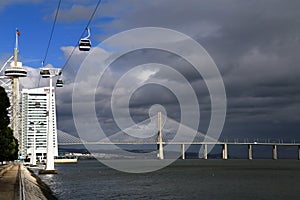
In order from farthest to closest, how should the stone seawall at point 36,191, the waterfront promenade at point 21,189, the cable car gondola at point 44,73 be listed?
the cable car gondola at point 44,73
the stone seawall at point 36,191
the waterfront promenade at point 21,189

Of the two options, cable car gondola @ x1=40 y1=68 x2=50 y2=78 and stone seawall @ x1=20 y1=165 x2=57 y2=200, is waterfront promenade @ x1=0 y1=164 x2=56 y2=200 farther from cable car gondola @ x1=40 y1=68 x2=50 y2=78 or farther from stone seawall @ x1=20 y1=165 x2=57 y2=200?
cable car gondola @ x1=40 y1=68 x2=50 y2=78

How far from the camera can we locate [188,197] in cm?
5319

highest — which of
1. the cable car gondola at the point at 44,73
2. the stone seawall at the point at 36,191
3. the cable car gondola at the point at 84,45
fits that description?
the cable car gondola at the point at 44,73

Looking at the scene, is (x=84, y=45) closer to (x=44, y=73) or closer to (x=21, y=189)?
(x=21, y=189)

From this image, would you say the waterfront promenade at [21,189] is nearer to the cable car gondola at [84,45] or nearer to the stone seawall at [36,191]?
the stone seawall at [36,191]

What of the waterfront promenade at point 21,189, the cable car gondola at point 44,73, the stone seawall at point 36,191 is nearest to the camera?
the waterfront promenade at point 21,189

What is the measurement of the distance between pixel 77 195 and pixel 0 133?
63.1 feet

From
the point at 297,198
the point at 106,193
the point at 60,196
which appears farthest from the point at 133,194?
the point at 297,198

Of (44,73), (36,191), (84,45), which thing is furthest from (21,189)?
(44,73)

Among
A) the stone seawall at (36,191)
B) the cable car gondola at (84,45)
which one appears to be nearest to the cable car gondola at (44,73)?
the stone seawall at (36,191)

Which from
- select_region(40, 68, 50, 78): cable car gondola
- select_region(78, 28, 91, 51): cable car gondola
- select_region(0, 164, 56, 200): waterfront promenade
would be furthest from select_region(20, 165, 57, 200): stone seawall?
select_region(40, 68, 50, 78): cable car gondola

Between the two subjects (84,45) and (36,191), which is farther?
(36,191)

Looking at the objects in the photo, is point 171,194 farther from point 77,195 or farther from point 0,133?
point 0,133

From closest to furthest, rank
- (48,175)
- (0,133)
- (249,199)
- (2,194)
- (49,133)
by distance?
(2,194), (249,199), (0,133), (49,133), (48,175)
